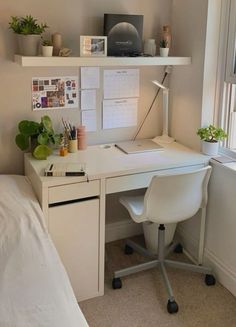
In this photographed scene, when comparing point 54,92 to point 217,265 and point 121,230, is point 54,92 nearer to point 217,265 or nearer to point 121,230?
point 121,230

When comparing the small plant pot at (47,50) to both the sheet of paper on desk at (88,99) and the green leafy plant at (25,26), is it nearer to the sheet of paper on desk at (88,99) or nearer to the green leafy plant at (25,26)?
the green leafy plant at (25,26)

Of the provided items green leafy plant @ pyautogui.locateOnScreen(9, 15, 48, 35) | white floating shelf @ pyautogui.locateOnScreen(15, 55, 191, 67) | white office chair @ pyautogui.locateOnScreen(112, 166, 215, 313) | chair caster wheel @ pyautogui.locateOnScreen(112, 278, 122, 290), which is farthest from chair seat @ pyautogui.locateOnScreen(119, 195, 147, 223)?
green leafy plant @ pyautogui.locateOnScreen(9, 15, 48, 35)

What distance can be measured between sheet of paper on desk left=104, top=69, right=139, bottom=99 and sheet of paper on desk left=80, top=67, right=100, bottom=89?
0.22ft

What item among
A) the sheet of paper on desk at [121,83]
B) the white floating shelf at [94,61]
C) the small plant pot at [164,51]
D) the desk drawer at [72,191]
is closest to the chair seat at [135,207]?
the desk drawer at [72,191]

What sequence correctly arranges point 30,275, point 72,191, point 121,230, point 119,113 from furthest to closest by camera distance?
1. point 121,230
2. point 119,113
3. point 72,191
4. point 30,275

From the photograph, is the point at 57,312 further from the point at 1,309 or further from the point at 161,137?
the point at 161,137

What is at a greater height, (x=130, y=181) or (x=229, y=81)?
(x=229, y=81)

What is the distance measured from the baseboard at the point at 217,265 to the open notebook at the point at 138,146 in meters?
0.70

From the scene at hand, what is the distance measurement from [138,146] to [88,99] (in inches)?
18.3

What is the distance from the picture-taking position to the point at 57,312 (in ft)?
4.35

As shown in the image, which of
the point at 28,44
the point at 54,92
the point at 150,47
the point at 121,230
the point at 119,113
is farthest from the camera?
the point at 121,230

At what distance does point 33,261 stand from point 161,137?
1.58 m

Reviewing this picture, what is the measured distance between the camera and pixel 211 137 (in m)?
2.58

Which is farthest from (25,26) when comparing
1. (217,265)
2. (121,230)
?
(217,265)
